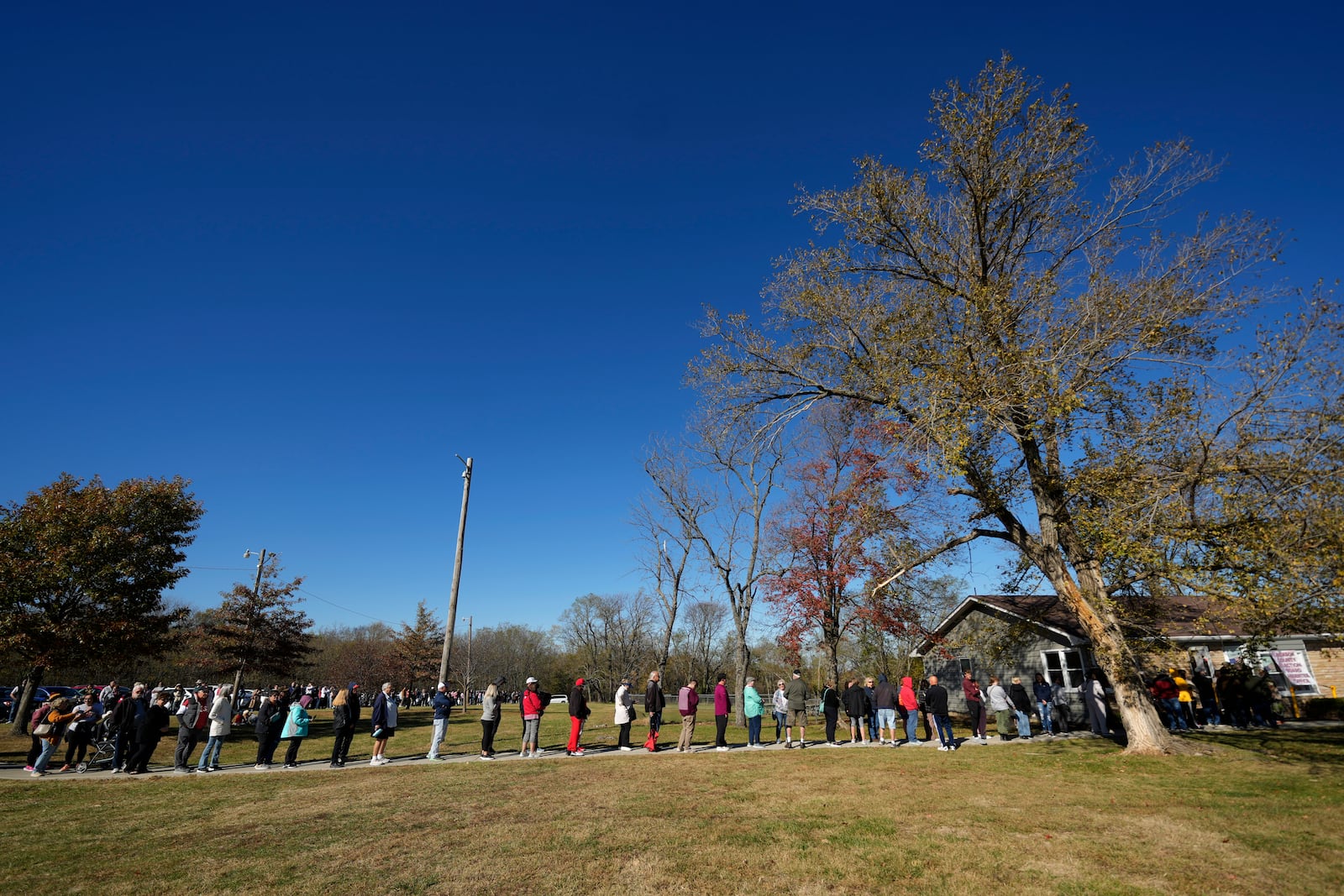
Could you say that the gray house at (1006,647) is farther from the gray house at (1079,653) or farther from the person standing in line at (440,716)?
the person standing in line at (440,716)

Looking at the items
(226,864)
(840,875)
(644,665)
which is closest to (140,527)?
(226,864)

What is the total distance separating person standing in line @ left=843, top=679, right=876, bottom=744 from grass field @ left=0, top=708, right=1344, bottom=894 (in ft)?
14.9

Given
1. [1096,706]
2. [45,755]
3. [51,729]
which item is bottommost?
[45,755]

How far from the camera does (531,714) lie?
1491cm

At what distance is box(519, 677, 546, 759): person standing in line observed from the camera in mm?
14789

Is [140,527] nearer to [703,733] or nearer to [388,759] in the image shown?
[388,759]

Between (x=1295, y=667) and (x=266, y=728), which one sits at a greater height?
(x=1295, y=667)

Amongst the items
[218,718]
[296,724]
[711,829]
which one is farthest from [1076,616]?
[218,718]

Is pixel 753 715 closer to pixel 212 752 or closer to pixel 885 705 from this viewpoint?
pixel 885 705

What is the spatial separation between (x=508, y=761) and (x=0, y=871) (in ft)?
28.4

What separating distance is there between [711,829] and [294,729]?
1066 cm

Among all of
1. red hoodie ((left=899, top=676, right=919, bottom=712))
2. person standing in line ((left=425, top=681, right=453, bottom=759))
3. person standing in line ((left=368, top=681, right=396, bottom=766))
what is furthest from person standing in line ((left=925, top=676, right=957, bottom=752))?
person standing in line ((left=368, top=681, right=396, bottom=766))

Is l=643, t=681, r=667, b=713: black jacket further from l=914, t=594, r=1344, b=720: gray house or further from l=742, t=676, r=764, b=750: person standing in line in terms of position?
l=914, t=594, r=1344, b=720: gray house

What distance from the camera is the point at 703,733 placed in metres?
21.9
